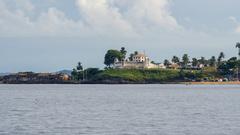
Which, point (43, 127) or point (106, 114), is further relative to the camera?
point (106, 114)

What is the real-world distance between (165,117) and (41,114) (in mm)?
14731

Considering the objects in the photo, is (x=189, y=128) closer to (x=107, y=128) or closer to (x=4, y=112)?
(x=107, y=128)

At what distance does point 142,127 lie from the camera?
60125 mm

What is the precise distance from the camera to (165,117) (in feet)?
237

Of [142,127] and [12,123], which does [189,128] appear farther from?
[12,123]

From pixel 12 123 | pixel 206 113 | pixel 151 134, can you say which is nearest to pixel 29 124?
pixel 12 123

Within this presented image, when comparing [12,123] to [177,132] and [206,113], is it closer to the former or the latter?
[177,132]

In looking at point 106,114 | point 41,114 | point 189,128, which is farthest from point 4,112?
point 189,128

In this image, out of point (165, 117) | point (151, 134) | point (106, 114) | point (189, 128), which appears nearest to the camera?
point (151, 134)

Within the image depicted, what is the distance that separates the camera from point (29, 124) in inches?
2453

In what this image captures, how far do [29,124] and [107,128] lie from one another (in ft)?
26.3

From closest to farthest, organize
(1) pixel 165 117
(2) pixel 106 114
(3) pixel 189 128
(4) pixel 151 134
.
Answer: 1. (4) pixel 151 134
2. (3) pixel 189 128
3. (1) pixel 165 117
4. (2) pixel 106 114

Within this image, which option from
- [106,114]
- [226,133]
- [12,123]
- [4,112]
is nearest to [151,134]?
[226,133]

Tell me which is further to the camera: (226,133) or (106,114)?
(106,114)
